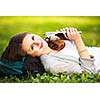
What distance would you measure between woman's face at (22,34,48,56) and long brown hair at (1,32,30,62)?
0.03 m

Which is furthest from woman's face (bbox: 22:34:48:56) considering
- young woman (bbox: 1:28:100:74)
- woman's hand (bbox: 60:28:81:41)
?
woman's hand (bbox: 60:28:81:41)

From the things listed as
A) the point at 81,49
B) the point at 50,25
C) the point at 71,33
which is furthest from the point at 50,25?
the point at 81,49

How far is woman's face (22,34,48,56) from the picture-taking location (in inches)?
86.0

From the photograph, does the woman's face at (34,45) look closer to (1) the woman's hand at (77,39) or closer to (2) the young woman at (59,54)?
(2) the young woman at (59,54)

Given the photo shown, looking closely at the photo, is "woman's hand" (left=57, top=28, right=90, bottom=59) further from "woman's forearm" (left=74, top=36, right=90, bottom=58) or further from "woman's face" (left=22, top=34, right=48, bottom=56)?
"woman's face" (left=22, top=34, right=48, bottom=56)

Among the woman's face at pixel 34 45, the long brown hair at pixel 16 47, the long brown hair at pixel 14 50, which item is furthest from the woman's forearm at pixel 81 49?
the long brown hair at pixel 14 50

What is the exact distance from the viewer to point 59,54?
86.3 inches

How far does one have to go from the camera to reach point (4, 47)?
7.22 ft
